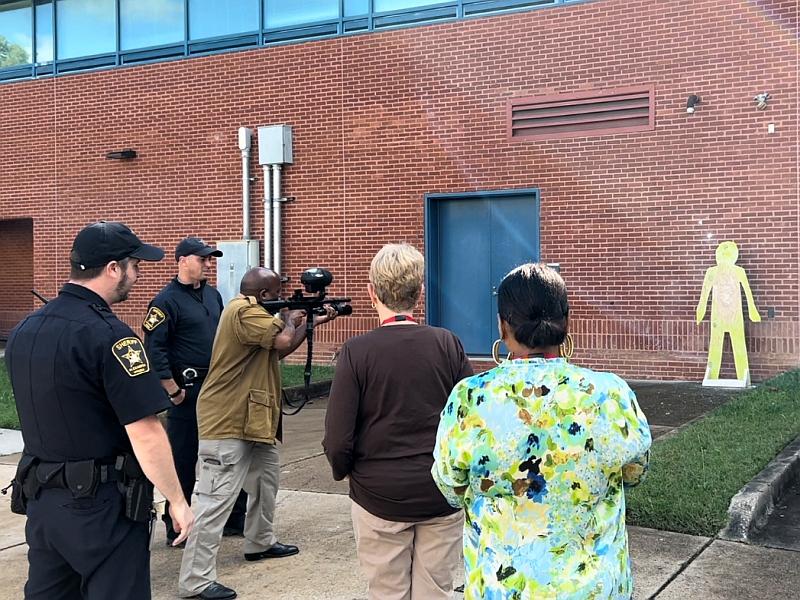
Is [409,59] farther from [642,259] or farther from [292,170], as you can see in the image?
[642,259]

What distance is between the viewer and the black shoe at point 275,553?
525 centimetres

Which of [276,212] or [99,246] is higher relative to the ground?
[276,212]

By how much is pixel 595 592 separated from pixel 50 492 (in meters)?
1.88

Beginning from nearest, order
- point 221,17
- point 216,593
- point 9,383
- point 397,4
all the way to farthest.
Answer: point 216,593 < point 9,383 < point 397,4 < point 221,17

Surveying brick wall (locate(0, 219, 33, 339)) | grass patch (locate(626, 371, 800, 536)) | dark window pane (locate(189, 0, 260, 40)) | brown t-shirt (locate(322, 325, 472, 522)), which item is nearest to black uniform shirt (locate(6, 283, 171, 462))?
brown t-shirt (locate(322, 325, 472, 522))

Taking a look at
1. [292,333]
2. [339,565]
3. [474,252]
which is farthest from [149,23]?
[339,565]

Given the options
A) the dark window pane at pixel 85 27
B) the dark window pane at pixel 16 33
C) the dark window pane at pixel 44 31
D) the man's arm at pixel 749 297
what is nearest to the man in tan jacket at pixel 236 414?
the man's arm at pixel 749 297

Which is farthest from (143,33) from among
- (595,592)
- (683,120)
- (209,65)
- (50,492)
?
(595,592)

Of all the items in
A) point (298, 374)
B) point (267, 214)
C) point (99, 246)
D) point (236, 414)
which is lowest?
point (298, 374)

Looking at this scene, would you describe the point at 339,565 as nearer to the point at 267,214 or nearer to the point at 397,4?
the point at 267,214

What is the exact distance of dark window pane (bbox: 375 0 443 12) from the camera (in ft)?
43.5

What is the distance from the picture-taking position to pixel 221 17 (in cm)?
1482

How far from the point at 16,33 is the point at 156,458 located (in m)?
16.0

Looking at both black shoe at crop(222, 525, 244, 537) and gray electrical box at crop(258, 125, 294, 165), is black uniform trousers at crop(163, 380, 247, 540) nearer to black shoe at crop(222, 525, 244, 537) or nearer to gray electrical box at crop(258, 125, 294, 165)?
black shoe at crop(222, 525, 244, 537)
